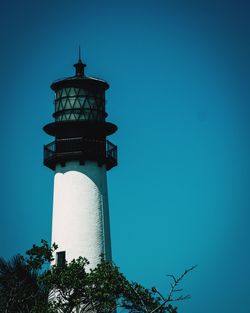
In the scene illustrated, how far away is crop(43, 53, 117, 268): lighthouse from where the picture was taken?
4472 centimetres

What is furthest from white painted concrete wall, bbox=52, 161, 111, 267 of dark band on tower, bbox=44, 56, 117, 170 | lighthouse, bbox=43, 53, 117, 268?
dark band on tower, bbox=44, 56, 117, 170

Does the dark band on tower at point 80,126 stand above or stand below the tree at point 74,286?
above

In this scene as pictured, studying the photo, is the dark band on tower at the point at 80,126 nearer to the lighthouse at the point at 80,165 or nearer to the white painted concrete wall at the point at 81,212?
the lighthouse at the point at 80,165

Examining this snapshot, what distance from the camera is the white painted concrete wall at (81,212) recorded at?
44.5 meters

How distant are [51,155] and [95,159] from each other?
8.27 ft

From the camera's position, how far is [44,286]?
124 ft

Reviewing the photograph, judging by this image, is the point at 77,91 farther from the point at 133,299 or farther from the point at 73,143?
the point at 133,299

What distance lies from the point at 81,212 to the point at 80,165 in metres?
2.65

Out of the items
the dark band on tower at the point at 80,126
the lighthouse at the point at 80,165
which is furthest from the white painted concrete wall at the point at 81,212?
the dark band on tower at the point at 80,126

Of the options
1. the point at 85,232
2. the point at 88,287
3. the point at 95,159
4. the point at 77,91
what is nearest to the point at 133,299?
the point at 88,287

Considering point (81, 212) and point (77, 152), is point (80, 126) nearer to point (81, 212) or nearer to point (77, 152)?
point (77, 152)

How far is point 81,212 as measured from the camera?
1778 inches

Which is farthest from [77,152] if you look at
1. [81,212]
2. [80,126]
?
[81,212]

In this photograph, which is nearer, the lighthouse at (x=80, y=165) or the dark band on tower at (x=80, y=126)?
the lighthouse at (x=80, y=165)
